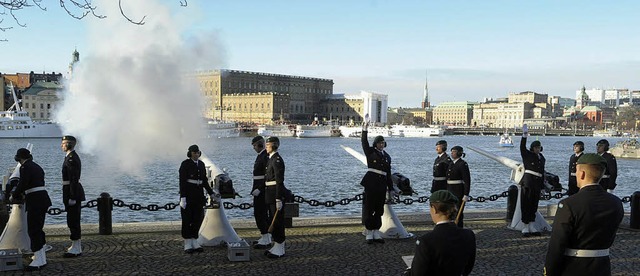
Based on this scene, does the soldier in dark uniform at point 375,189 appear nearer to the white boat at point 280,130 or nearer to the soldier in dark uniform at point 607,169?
the soldier in dark uniform at point 607,169

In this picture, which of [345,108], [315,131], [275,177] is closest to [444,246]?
[275,177]

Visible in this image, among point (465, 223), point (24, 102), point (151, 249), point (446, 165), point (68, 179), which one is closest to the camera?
point (68, 179)

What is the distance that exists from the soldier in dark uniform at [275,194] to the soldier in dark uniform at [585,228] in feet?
16.6

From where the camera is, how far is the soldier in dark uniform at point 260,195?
920 centimetres

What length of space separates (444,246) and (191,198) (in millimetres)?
5867

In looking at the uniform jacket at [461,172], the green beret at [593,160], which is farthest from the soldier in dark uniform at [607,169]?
the green beret at [593,160]

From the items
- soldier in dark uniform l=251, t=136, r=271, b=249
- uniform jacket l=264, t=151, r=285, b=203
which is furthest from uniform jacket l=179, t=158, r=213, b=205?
uniform jacket l=264, t=151, r=285, b=203

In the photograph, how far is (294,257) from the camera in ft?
28.5

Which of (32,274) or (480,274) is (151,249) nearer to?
(32,274)

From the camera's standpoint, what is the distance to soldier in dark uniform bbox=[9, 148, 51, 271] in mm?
7773

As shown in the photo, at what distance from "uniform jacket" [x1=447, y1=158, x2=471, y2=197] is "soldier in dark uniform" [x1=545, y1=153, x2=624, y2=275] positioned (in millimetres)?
5763

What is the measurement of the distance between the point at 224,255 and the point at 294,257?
3.75 ft

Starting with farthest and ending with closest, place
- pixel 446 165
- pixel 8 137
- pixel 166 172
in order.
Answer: pixel 8 137
pixel 166 172
pixel 446 165

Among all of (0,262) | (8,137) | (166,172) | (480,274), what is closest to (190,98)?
(0,262)
